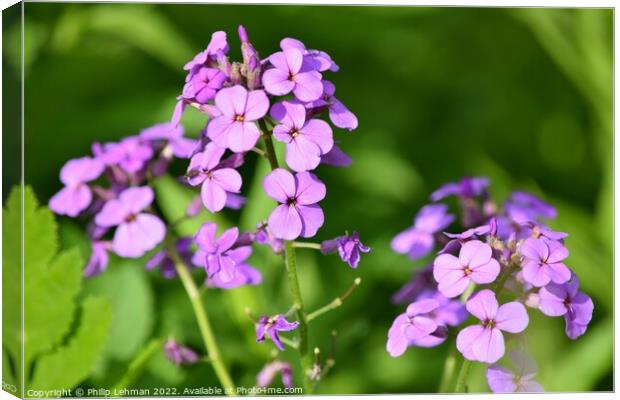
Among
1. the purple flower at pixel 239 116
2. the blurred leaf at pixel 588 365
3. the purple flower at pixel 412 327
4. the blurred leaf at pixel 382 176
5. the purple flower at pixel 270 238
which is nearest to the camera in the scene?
the purple flower at pixel 239 116

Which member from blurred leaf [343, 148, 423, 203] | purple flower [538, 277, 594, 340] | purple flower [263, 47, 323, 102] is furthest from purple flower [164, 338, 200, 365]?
blurred leaf [343, 148, 423, 203]

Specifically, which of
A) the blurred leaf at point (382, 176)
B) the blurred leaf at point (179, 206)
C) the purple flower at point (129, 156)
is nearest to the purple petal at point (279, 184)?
the purple flower at point (129, 156)

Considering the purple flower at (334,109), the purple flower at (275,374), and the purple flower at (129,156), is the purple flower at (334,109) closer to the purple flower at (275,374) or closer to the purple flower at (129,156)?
the purple flower at (129,156)

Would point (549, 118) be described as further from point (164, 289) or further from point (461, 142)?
point (164, 289)

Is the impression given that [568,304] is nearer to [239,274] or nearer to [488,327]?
[488,327]

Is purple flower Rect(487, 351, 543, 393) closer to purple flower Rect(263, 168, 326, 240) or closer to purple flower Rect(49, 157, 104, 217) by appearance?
purple flower Rect(263, 168, 326, 240)
